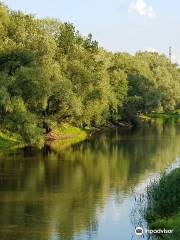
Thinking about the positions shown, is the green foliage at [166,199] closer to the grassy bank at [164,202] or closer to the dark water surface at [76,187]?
the grassy bank at [164,202]

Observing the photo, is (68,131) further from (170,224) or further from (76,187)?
(170,224)

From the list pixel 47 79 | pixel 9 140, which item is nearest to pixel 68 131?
pixel 9 140

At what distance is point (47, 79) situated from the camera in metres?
64.0

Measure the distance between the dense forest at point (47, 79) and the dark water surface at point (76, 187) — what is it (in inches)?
192

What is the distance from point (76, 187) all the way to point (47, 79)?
25.3 metres

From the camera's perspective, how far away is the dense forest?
6000cm

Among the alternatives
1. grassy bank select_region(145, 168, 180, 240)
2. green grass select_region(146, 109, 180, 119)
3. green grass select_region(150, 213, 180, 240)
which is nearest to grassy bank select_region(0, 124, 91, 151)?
grassy bank select_region(145, 168, 180, 240)

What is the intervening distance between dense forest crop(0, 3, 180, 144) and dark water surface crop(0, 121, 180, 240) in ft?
16.0

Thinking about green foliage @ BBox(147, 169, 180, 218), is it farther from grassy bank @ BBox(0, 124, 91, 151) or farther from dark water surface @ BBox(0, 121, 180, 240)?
grassy bank @ BBox(0, 124, 91, 151)

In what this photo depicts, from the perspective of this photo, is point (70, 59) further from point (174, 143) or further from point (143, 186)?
point (143, 186)

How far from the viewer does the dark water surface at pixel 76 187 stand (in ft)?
96.4

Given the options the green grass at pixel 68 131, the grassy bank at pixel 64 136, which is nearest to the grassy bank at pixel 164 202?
the grassy bank at pixel 64 136

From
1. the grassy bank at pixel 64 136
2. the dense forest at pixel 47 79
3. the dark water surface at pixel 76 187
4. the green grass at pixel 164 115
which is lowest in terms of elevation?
the dark water surface at pixel 76 187

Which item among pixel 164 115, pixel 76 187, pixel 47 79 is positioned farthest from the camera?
pixel 164 115
